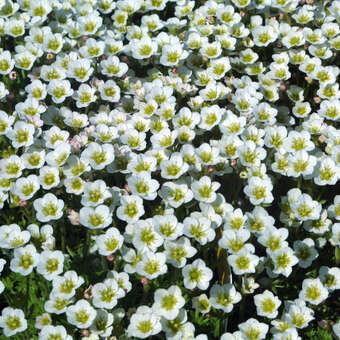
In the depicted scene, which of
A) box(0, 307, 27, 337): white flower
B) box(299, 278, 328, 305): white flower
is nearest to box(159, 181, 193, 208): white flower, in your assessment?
box(299, 278, 328, 305): white flower

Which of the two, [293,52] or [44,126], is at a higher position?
[293,52]

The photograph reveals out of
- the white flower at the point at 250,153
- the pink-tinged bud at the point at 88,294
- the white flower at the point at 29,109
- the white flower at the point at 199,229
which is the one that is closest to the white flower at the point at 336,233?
the white flower at the point at 250,153

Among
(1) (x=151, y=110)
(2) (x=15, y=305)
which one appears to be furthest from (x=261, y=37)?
(2) (x=15, y=305)

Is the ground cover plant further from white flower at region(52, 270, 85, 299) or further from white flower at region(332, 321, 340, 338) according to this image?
white flower at region(332, 321, 340, 338)

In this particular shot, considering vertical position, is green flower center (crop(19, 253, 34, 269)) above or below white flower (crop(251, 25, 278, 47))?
below

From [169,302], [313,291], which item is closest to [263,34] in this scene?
[313,291]

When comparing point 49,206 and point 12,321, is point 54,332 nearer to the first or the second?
point 12,321

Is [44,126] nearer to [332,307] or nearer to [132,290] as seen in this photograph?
[132,290]
